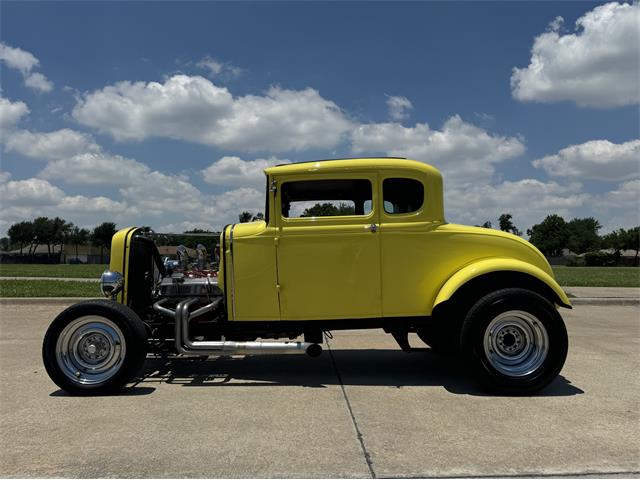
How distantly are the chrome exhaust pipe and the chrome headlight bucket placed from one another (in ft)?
1.89

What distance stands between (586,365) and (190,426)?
4.56 m

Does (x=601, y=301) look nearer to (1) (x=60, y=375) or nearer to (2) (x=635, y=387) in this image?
(2) (x=635, y=387)

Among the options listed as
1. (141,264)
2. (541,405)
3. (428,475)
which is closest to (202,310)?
(141,264)

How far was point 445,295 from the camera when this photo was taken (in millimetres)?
4594

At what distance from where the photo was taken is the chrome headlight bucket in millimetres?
5031

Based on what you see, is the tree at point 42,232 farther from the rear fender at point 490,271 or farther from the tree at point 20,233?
the rear fender at point 490,271

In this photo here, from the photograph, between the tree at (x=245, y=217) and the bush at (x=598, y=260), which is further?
the bush at (x=598, y=260)

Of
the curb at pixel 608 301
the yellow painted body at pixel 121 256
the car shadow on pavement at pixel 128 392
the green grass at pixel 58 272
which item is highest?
the yellow painted body at pixel 121 256

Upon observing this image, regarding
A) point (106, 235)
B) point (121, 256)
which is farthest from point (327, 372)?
point (106, 235)

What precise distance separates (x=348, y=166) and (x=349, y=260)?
934 millimetres

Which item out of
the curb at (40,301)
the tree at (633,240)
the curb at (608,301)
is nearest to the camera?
the curb at (40,301)

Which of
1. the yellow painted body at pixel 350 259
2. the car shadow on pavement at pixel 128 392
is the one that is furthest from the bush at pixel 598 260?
the car shadow on pavement at pixel 128 392

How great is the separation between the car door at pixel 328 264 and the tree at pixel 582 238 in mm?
110519

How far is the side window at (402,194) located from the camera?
4.91 meters
